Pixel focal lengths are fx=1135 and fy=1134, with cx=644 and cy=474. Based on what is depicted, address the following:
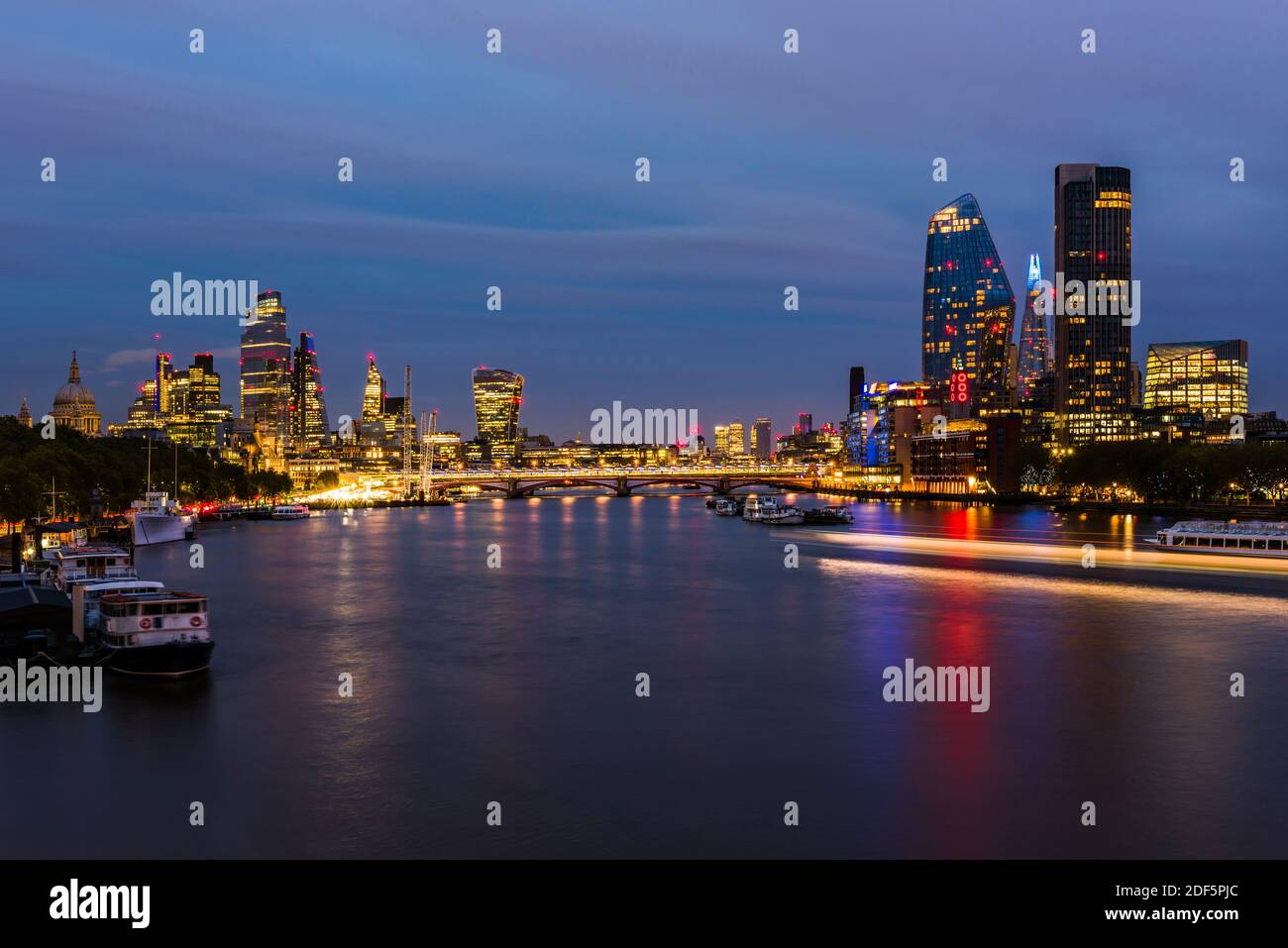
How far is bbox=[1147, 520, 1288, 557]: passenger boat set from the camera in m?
67.6

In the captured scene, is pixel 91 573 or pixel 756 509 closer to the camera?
pixel 91 573

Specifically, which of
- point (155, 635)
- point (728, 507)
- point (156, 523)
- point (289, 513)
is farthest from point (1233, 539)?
point (289, 513)

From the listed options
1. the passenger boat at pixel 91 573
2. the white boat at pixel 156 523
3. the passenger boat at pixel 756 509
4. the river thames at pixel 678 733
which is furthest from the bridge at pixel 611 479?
the passenger boat at pixel 91 573

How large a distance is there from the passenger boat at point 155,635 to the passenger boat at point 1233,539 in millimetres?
60016

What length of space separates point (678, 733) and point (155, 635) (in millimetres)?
14565

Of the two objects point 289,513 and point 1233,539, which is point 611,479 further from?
point 1233,539

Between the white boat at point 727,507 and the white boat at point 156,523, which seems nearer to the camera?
the white boat at point 156,523

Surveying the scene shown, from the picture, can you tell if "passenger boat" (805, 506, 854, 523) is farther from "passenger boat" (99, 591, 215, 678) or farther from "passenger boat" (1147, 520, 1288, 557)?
"passenger boat" (99, 591, 215, 678)

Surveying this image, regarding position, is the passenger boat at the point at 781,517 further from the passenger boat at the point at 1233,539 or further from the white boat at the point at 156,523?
the white boat at the point at 156,523

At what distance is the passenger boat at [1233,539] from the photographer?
67562mm

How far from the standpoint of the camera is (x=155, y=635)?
98.0ft
